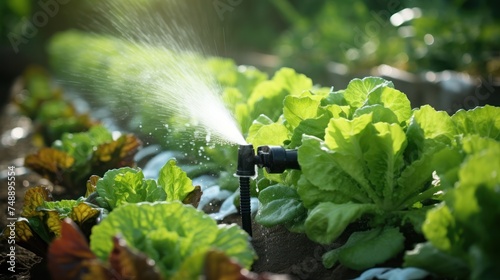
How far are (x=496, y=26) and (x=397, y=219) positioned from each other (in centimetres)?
578

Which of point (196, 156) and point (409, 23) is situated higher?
point (409, 23)

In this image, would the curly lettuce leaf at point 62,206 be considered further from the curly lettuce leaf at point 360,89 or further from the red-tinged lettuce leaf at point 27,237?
the curly lettuce leaf at point 360,89

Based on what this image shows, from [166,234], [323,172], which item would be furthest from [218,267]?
[323,172]

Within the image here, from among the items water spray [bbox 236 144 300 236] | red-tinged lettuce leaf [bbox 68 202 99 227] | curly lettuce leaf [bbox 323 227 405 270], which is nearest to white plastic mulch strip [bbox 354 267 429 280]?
curly lettuce leaf [bbox 323 227 405 270]

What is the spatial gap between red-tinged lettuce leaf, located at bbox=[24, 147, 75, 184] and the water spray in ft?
5.76

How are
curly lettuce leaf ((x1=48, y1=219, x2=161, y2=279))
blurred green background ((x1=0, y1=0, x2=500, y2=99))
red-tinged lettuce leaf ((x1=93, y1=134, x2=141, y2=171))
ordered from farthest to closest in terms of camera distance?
1. blurred green background ((x1=0, y1=0, x2=500, y2=99))
2. red-tinged lettuce leaf ((x1=93, y1=134, x2=141, y2=171))
3. curly lettuce leaf ((x1=48, y1=219, x2=161, y2=279))

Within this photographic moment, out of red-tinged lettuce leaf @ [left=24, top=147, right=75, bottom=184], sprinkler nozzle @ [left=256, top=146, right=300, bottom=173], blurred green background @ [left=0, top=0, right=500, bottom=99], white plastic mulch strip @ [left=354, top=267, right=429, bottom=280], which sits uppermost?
blurred green background @ [left=0, top=0, right=500, bottom=99]

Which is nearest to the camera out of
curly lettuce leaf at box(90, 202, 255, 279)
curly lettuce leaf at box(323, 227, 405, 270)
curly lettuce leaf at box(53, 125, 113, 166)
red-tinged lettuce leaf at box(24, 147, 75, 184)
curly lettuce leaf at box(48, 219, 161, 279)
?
curly lettuce leaf at box(48, 219, 161, 279)

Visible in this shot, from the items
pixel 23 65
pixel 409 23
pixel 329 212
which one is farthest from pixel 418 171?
pixel 23 65

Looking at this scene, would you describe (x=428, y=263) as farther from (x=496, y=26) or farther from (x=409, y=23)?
(x=409, y=23)

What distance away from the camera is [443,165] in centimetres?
210

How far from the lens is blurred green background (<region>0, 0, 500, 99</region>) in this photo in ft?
23.6

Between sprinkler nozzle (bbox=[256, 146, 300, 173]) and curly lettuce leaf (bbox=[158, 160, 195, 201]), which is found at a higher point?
sprinkler nozzle (bbox=[256, 146, 300, 173])

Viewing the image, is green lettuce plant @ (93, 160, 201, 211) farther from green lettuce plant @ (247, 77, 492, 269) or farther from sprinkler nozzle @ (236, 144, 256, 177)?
green lettuce plant @ (247, 77, 492, 269)
